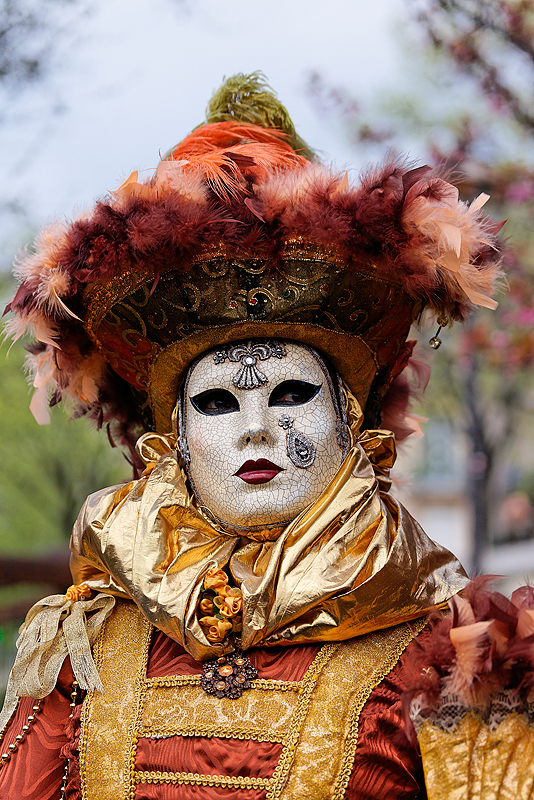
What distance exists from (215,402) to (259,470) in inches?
10.4

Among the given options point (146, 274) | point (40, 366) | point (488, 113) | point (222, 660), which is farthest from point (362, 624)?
point (488, 113)

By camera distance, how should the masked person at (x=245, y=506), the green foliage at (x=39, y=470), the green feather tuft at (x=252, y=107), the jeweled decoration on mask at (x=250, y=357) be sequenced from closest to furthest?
the masked person at (x=245, y=506), the jeweled decoration on mask at (x=250, y=357), the green feather tuft at (x=252, y=107), the green foliage at (x=39, y=470)

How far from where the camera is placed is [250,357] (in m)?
2.15

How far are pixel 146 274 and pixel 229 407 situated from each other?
0.42 m

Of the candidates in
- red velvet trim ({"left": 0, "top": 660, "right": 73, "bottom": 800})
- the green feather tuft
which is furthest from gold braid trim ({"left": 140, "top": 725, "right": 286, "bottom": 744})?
the green feather tuft

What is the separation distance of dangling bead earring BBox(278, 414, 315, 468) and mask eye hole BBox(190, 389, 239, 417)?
6.2 inches

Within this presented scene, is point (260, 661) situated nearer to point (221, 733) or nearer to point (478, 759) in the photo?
point (221, 733)

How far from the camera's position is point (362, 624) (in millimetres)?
1905

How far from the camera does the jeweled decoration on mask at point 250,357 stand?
212 cm

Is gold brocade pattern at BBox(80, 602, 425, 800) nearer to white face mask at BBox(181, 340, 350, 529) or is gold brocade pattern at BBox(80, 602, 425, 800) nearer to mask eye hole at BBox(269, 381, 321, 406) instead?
white face mask at BBox(181, 340, 350, 529)

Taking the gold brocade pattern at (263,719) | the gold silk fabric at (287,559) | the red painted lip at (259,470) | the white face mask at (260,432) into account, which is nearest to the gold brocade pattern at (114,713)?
the gold brocade pattern at (263,719)

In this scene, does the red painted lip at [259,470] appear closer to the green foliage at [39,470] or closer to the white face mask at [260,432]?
the white face mask at [260,432]

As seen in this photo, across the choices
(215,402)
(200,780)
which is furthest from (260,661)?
(215,402)

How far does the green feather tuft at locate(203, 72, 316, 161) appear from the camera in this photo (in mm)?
2568
